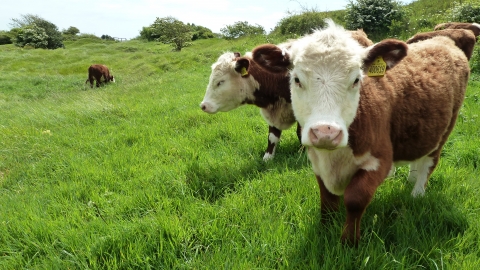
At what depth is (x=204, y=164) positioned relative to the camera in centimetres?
423

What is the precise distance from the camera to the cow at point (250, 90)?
4.97 meters

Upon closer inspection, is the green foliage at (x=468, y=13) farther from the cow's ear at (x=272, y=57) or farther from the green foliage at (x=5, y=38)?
the green foliage at (x=5, y=38)

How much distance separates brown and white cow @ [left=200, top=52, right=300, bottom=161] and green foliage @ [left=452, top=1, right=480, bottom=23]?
8934mm

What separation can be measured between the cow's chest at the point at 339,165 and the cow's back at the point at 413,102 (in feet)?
0.26

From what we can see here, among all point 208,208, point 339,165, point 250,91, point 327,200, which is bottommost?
point 208,208

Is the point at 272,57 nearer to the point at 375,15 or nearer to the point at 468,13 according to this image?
the point at 468,13

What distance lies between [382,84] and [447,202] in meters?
1.26

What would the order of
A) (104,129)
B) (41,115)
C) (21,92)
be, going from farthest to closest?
(21,92), (41,115), (104,129)

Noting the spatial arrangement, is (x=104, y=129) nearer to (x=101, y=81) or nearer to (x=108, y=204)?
(x=108, y=204)

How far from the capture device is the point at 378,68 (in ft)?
7.36

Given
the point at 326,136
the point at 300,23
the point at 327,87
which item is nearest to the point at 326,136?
the point at 326,136

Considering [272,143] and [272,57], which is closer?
[272,57]

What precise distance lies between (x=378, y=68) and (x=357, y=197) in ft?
3.21

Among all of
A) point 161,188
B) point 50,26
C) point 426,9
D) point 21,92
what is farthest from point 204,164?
Answer: point 50,26
